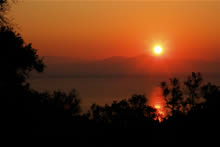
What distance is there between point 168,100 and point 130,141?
30.9m

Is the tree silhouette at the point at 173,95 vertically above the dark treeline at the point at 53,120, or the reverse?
the tree silhouette at the point at 173,95

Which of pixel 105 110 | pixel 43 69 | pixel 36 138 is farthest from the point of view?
pixel 105 110

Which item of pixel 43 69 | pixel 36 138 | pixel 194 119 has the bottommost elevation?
pixel 36 138

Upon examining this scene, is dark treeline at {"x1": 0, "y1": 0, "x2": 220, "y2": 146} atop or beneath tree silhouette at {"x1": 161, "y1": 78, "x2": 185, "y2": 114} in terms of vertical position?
beneath

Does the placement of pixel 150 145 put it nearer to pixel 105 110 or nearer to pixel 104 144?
pixel 104 144

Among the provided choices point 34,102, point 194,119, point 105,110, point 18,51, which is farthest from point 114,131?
point 105,110

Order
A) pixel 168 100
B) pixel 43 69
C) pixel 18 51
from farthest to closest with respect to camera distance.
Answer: pixel 168 100
pixel 43 69
pixel 18 51

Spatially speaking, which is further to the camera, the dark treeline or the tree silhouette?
the tree silhouette

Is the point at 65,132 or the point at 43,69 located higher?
the point at 43,69

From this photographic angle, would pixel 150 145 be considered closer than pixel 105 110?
Yes

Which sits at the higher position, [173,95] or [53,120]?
[173,95]

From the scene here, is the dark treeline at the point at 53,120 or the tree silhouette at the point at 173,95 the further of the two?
the tree silhouette at the point at 173,95

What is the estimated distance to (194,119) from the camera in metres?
16.7

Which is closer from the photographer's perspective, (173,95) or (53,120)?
(53,120)
